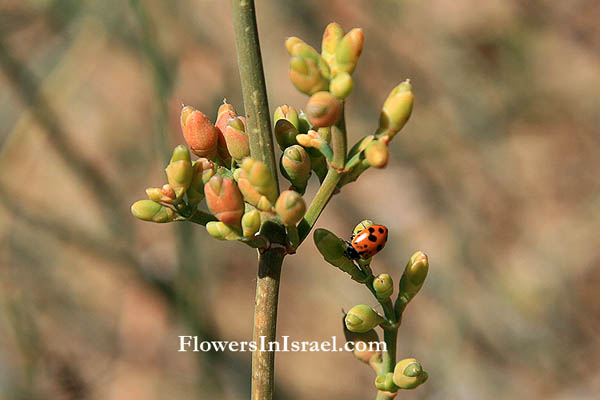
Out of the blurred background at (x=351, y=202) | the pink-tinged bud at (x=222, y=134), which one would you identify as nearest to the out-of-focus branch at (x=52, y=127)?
the blurred background at (x=351, y=202)

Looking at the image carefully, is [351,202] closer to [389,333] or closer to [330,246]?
[389,333]

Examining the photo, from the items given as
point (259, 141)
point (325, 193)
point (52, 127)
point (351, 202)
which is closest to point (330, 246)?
point (325, 193)

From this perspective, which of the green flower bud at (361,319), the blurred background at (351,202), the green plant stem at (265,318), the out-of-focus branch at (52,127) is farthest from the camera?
the blurred background at (351,202)

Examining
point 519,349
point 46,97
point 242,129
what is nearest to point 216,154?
point 242,129

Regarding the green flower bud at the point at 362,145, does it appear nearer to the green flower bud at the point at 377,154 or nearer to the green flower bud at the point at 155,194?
the green flower bud at the point at 377,154

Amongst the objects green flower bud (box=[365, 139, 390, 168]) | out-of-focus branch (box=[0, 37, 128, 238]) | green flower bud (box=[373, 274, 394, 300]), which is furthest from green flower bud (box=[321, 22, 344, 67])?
out-of-focus branch (box=[0, 37, 128, 238])

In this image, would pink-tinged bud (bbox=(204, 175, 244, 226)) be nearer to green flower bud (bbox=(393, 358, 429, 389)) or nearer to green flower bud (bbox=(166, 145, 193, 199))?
green flower bud (bbox=(166, 145, 193, 199))

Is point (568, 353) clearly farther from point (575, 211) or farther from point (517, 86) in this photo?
point (517, 86)
